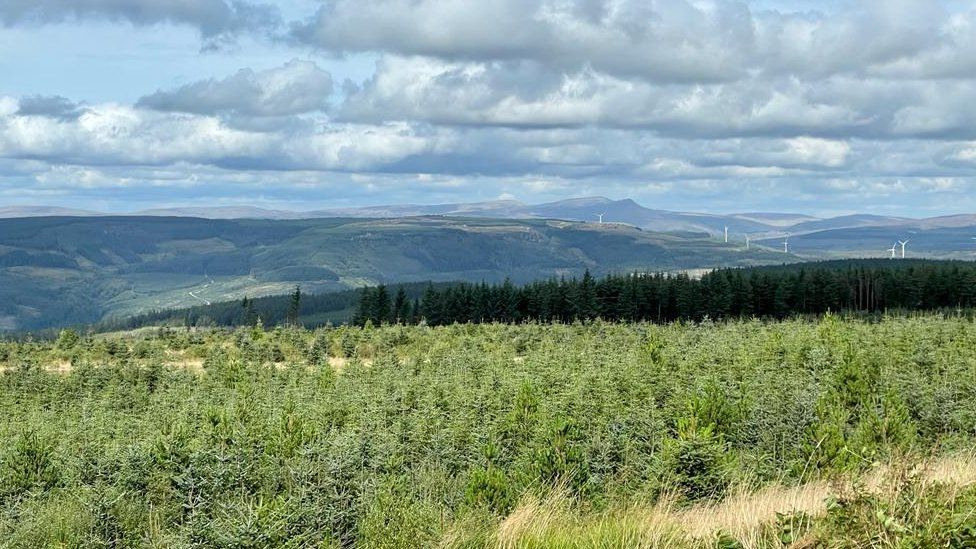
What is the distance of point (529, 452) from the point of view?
30297 millimetres

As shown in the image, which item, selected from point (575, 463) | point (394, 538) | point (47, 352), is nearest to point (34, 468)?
point (575, 463)

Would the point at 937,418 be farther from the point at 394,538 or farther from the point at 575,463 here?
the point at 394,538

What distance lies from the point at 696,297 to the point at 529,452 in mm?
139934

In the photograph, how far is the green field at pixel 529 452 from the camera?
13125mm

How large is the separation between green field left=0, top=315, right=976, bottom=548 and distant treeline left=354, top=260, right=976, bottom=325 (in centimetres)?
8854

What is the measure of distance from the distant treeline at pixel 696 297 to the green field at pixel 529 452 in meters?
88.5

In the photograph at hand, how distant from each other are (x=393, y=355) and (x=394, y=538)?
3044 inches

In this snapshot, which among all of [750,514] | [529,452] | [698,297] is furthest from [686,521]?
[698,297]

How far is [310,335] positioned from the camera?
113562 millimetres

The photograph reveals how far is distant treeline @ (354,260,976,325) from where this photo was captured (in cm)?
16612

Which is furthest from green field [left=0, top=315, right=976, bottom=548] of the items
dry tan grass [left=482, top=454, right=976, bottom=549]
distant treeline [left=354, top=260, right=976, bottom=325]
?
distant treeline [left=354, top=260, right=976, bottom=325]

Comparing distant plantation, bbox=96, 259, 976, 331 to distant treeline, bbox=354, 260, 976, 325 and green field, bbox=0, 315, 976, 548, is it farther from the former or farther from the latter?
green field, bbox=0, 315, 976, 548

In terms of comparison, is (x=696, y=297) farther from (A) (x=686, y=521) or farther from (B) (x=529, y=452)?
(A) (x=686, y=521)

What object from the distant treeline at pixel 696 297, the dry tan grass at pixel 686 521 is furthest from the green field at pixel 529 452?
the distant treeline at pixel 696 297
